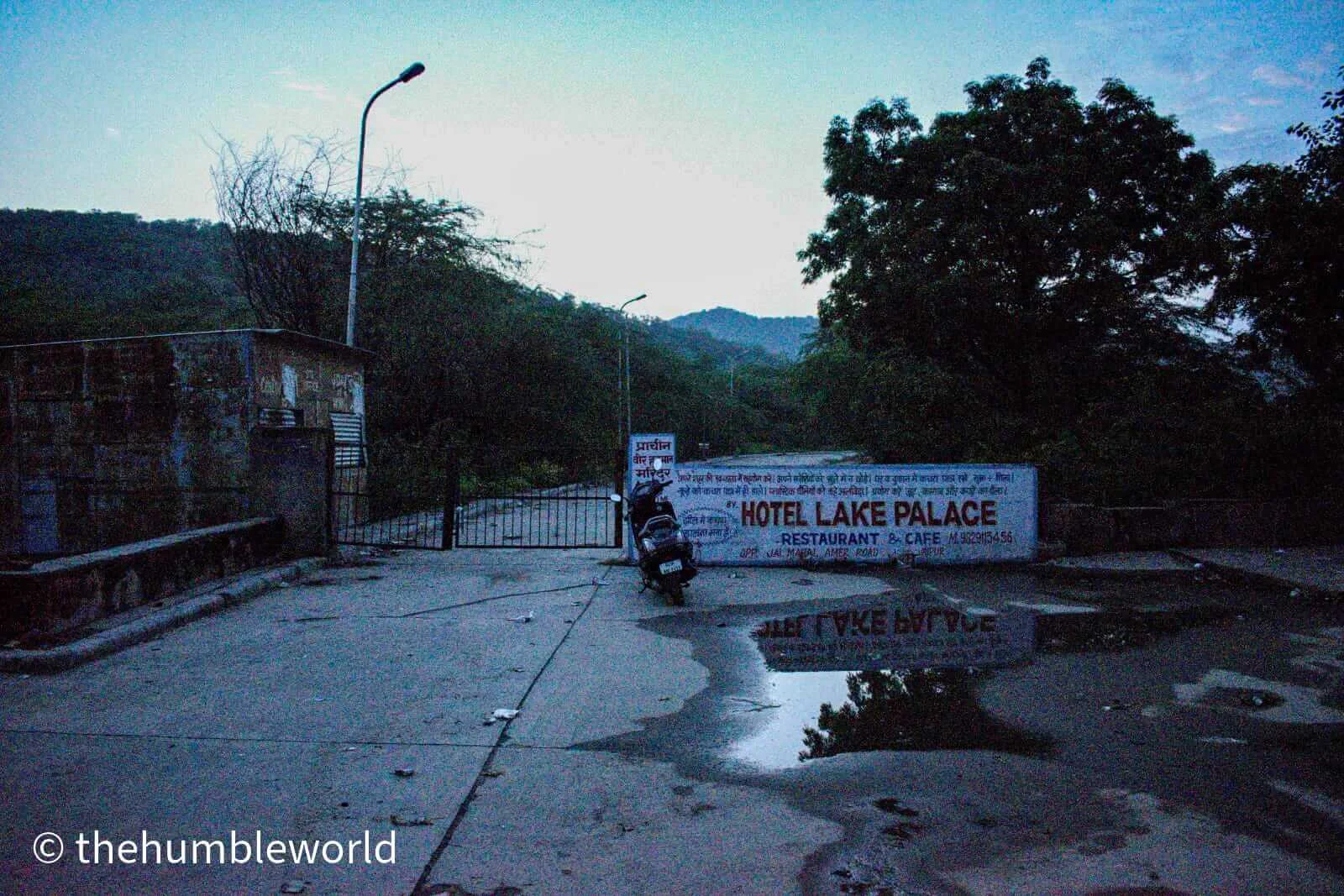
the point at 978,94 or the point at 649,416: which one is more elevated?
the point at 978,94

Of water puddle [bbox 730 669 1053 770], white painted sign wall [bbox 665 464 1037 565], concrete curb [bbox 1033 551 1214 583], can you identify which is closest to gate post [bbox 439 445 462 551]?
white painted sign wall [bbox 665 464 1037 565]

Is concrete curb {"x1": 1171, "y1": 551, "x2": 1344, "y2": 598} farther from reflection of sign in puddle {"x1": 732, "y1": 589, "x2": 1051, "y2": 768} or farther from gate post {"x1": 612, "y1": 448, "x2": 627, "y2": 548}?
gate post {"x1": 612, "y1": 448, "x2": 627, "y2": 548}

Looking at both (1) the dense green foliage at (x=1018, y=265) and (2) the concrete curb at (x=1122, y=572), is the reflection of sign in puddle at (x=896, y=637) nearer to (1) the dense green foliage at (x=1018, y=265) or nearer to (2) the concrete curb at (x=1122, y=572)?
(2) the concrete curb at (x=1122, y=572)

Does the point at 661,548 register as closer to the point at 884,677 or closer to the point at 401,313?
the point at 884,677

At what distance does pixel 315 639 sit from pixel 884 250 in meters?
15.9

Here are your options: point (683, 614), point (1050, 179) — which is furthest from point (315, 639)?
point (1050, 179)

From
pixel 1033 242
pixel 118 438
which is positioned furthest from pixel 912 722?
pixel 1033 242

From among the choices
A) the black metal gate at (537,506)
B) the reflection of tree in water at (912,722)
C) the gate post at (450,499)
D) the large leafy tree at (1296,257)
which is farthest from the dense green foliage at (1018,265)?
the reflection of tree in water at (912,722)

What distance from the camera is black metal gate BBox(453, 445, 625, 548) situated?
1199 centimetres

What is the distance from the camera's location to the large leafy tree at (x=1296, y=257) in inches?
436

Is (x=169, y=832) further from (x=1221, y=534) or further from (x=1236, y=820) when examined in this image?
(x=1221, y=534)

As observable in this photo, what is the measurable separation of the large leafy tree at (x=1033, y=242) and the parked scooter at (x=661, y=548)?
1134 centimetres

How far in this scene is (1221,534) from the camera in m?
11.5

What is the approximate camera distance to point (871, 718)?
5.09 meters
